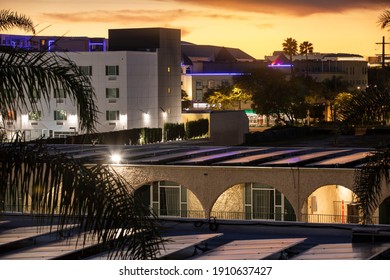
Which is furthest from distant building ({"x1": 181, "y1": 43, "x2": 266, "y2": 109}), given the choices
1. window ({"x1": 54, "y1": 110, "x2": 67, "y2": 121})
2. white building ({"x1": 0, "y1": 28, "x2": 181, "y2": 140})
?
window ({"x1": 54, "y1": 110, "x2": 67, "y2": 121})

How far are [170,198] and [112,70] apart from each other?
21527 millimetres

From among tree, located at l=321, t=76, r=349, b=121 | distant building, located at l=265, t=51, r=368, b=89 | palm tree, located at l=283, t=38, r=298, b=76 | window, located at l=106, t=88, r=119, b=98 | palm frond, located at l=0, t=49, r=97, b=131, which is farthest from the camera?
distant building, located at l=265, t=51, r=368, b=89

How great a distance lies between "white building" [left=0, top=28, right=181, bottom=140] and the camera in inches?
1567

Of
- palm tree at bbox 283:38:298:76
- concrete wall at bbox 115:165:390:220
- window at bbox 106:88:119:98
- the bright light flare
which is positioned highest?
palm tree at bbox 283:38:298:76

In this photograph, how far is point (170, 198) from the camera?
65.3 feet

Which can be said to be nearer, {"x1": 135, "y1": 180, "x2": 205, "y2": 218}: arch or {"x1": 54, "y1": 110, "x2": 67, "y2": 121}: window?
{"x1": 135, "y1": 180, "x2": 205, "y2": 218}: arch

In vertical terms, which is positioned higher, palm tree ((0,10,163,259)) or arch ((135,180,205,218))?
palm tree ((0,10,163,259))

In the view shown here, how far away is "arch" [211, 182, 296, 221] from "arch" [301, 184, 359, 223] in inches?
18.8

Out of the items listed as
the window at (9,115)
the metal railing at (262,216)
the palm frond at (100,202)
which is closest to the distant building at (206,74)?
the metal railing at (262,216)

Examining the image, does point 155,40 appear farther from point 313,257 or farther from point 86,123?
point 86,123

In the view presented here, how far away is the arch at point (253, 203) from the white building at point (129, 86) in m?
17.5

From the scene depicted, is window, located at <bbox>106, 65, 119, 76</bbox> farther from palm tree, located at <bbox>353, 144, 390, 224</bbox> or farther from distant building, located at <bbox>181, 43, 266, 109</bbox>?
palm tree, located at <bbox>353, 144, 390, 224</bbox>

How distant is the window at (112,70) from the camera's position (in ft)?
134
